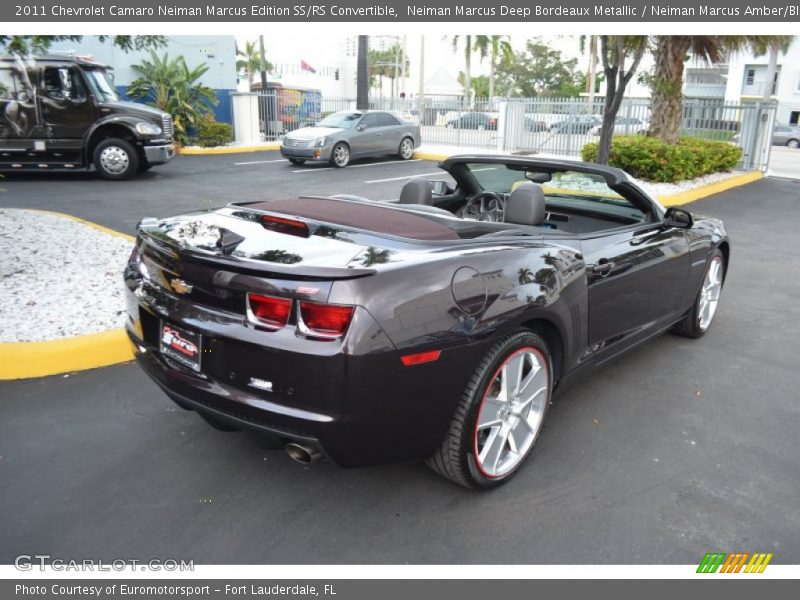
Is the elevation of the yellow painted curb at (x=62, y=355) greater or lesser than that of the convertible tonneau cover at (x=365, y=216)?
lesser

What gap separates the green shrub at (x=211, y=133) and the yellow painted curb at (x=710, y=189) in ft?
45.9

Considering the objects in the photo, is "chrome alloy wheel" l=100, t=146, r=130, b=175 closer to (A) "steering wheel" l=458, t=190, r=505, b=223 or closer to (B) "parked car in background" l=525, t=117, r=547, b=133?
(A) "steering wheel" l=458, t=190, r=505, b=223

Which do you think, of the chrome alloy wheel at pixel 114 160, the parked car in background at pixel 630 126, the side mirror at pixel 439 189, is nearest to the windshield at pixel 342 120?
the chrome alloy wheel at pixel 114 160

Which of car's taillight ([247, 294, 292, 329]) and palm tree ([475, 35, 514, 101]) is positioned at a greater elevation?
palm tree ([475, 35, 514, 101])

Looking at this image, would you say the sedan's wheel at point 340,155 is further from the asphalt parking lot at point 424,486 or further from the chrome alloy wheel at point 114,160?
the asphalt parking lot at point 424,486

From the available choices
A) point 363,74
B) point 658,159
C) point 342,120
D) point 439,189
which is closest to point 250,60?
point 363,74

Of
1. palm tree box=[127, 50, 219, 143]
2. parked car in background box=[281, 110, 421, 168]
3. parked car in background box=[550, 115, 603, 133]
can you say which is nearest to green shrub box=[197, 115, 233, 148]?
palm tree box=[127, 50, 219, 143]

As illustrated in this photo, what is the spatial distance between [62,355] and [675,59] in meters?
14.5

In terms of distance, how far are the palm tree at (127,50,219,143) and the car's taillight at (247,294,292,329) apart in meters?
19.2

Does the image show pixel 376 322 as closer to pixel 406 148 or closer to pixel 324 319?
pixel 324 319

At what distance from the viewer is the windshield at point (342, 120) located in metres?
18.1

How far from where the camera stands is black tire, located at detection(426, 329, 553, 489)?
2.88m

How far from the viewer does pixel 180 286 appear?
2.93 m
